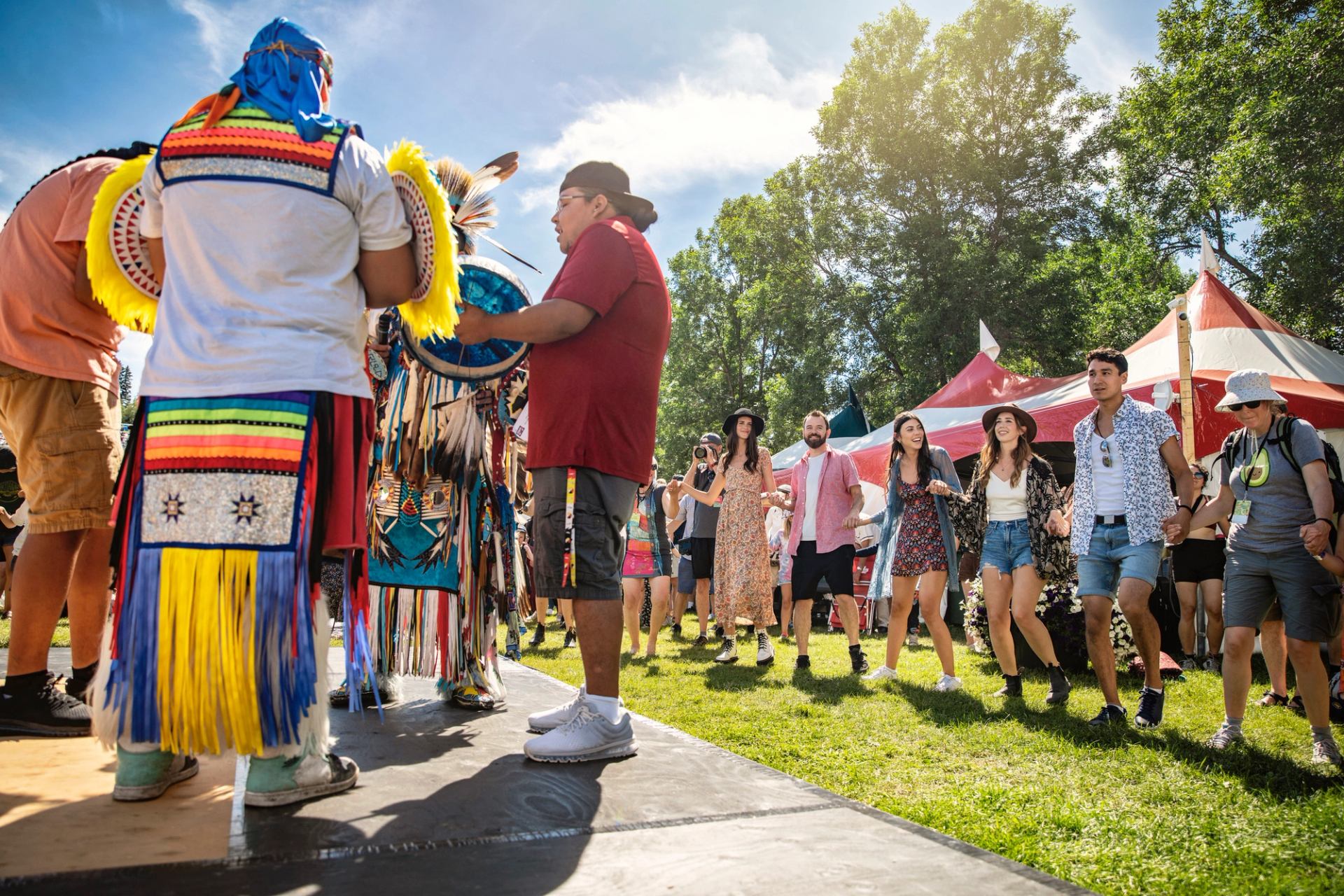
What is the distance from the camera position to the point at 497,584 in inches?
150


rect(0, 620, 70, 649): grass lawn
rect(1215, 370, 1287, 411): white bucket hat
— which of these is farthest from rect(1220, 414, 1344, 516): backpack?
rect(0, 620, 70, 649): grass lawn

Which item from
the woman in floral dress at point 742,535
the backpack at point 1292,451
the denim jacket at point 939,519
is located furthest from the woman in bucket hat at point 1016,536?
the woman in floral dress at point 742,535

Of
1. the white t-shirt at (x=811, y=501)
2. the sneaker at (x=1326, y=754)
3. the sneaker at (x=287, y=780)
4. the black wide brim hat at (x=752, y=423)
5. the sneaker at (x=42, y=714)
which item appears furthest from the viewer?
the black wide brim hat at (x=752, y=423)

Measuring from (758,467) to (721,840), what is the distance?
581 cm

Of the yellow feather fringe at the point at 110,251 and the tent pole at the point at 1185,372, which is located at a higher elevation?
the tent pole at the point at 1185,372

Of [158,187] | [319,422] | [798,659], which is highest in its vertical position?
[158,187]

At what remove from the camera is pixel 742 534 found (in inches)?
297

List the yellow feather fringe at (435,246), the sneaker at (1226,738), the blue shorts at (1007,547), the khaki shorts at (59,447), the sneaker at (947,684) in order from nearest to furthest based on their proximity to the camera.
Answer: the yellow feather fringe at (435,246) < the khaki shorts at (59,447) < the sneaker at (1226,738) < the blue shorts at (1007,547) < the sneaker at (947,684)

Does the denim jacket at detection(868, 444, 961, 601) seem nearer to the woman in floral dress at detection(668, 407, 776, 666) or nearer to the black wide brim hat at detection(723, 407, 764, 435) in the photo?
the woman in floral dress at detection(668, 407, 776, 666)

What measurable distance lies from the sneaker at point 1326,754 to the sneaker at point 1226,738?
0.98 feet

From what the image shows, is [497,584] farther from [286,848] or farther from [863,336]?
[863,336]

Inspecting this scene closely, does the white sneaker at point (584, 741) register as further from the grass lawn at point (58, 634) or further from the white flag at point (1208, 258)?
the white flag at point (1208, 258)

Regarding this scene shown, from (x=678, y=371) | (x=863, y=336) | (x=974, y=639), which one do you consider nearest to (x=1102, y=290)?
(x=863, y=336)

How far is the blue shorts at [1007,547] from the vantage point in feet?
18.3
